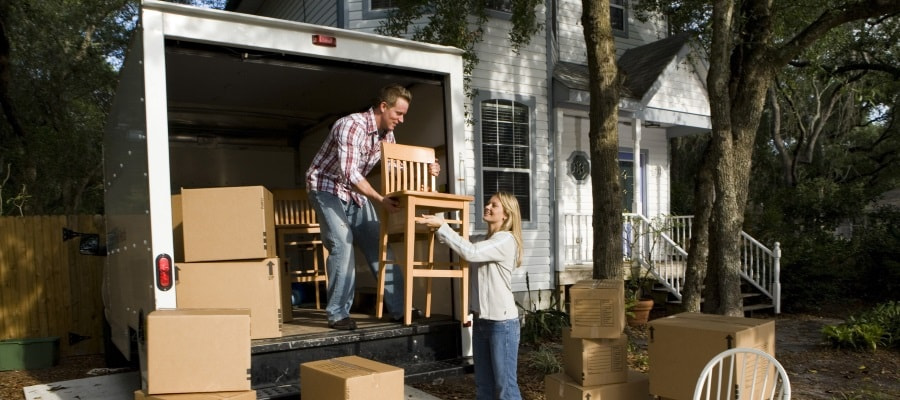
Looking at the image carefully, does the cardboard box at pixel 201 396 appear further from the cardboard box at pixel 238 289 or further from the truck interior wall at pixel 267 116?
the truck interior wall at pixel 267 116

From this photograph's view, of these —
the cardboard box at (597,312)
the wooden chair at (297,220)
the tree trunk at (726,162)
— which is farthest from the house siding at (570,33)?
the cardboard box at (597,312)

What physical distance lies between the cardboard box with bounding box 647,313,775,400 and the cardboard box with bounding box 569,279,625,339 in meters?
0.23

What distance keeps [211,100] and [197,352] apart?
437 centimetres

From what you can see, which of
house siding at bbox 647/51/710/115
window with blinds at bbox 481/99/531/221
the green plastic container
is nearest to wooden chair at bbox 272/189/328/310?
the green plastic container

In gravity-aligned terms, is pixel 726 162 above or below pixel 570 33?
below

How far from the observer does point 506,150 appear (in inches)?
398

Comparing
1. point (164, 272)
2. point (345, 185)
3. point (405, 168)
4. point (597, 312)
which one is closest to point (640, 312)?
point (597, 312)

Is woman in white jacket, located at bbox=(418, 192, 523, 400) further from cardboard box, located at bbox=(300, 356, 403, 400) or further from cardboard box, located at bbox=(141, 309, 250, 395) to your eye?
cardboard box, located at bbox=(141, 309, 250, 395)

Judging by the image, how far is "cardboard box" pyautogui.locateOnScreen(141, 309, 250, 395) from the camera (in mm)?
3029

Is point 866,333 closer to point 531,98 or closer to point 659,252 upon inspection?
point 659,252

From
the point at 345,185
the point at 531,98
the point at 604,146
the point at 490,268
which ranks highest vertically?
the point at 531,98

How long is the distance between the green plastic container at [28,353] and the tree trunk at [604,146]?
230 inches

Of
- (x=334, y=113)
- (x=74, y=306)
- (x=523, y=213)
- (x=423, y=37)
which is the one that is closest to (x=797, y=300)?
(x=523, y=213)

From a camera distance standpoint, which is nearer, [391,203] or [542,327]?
[391,203]
